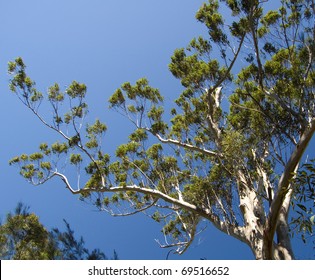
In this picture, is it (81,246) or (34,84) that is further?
(34,84)

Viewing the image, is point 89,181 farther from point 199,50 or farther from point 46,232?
point 199,50

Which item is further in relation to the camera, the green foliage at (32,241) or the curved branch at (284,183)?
the green foliage at (32,241)

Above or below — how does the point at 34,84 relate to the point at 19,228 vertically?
above

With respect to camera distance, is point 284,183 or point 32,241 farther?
point 32,241

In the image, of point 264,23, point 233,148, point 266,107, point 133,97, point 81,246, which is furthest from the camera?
point 133,97

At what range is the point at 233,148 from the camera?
569cm

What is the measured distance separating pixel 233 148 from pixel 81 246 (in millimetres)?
3569

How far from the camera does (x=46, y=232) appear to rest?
781 cm

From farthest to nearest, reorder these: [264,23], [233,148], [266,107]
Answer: [264,23] < [266,107] < [233,148]

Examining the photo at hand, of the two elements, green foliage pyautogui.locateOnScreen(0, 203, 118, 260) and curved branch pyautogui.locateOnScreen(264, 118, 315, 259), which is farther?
green foliage pyautogui.locateOnScreen(0, 203, 118, 260)

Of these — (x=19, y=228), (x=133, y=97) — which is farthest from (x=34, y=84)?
(x=19, y=228)
